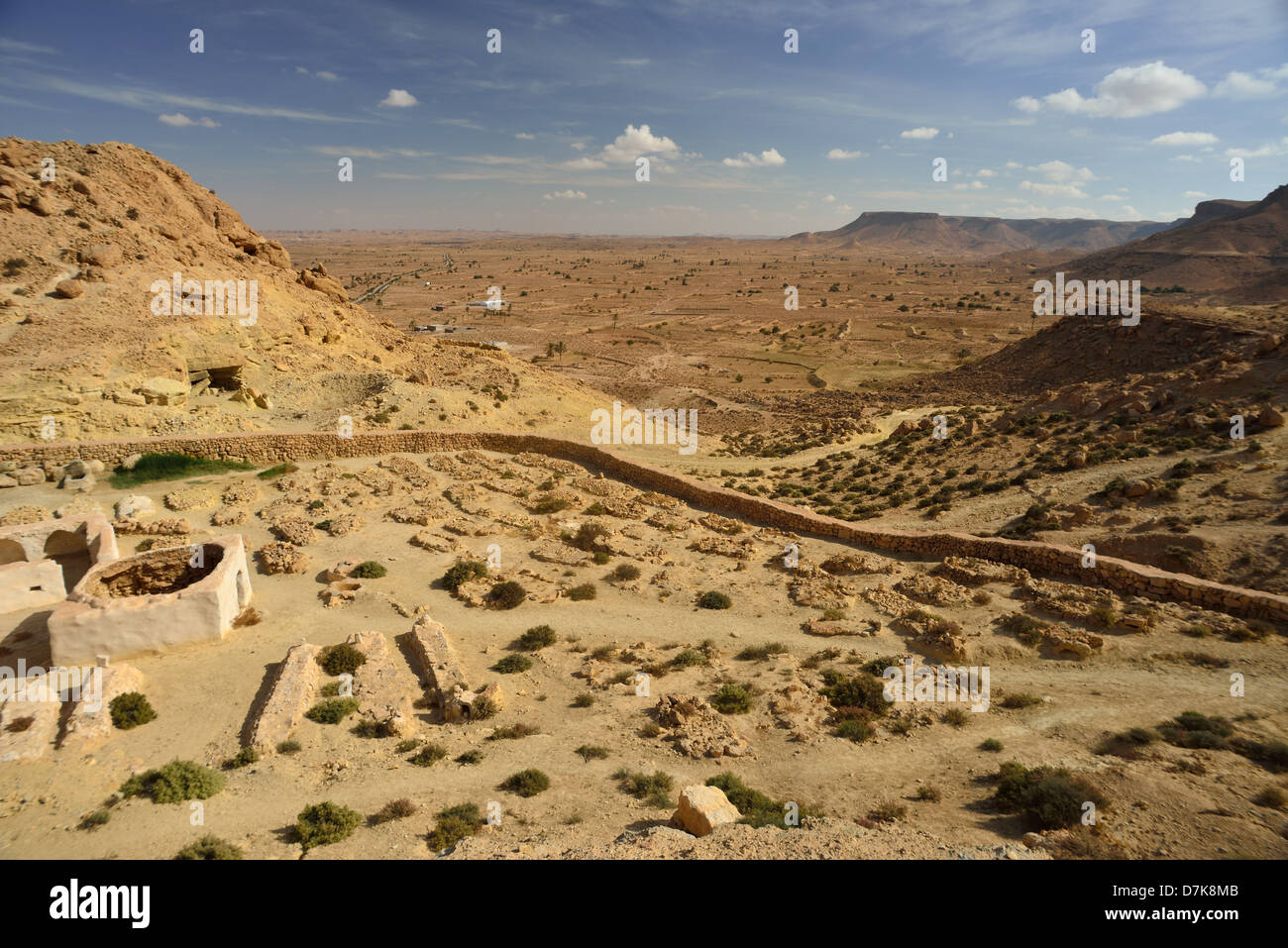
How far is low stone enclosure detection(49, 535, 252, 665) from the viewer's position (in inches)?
377

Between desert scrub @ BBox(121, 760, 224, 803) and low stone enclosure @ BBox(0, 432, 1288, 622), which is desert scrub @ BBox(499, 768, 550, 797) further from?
low stone enclosure @ BBox(0, 432, 1288, 622)

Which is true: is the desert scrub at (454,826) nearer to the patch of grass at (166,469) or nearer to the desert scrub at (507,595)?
the desert scrub at (507,595)

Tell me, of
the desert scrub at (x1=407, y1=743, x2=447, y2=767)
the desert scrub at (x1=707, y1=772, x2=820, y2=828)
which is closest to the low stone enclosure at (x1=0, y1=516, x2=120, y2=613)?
the desert scrub at (x1=407, y1=743, x2=447, y2=767)

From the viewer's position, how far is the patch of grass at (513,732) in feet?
28.9

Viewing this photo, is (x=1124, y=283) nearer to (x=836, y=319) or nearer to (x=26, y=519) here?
(x=836, y=319)

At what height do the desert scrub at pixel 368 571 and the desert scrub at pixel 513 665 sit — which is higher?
the desert scrub at pixel 368 571

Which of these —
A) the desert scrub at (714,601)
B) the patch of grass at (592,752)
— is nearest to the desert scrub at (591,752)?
the patch of grass at (592,752)

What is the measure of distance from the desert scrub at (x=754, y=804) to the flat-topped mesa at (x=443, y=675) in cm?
366

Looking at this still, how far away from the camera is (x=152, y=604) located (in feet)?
33.1

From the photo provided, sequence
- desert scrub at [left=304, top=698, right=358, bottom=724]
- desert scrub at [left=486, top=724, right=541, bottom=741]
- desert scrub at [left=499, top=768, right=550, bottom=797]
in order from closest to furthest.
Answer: desert scrub at [left=499, top=768, right=550, bottom=797] → desert scrub at [left=486, top=724, right=541, bottom=741] → desert scrub at [left=304, top=698, right=358, bottom=724]

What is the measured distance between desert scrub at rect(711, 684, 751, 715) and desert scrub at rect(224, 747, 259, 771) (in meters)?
6.14

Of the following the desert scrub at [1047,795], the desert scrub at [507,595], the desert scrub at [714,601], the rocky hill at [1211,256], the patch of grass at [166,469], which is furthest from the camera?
the rocky hill at [1211,256]

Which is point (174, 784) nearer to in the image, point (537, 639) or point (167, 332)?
point (537, 639)

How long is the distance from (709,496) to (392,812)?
11890 mm
